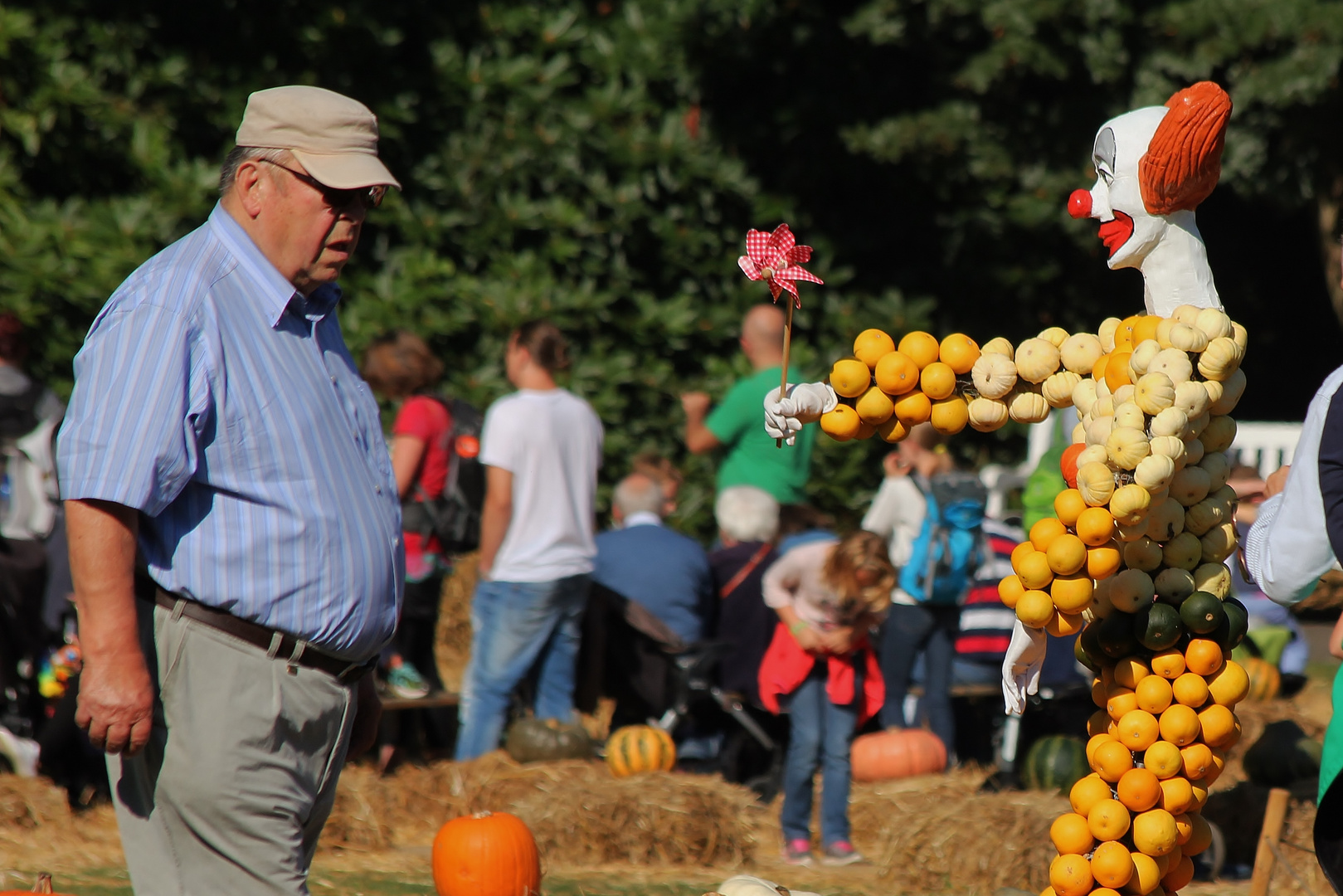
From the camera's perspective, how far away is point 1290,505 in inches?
120

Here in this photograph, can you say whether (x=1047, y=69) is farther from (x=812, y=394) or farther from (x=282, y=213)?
(x=282, y=213)

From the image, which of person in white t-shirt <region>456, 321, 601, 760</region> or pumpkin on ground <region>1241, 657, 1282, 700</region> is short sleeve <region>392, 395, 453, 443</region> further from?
pumpkin on ground <region>1241, 657, 1282, 700</region>

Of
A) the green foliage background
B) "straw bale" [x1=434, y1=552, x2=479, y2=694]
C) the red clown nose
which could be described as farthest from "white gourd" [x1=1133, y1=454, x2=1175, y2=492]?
"straw bale" [x1=434, y1=552, x2=479, y2=694]

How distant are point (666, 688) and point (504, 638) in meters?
0.90

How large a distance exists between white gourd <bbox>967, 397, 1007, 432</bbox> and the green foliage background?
6.17 metres

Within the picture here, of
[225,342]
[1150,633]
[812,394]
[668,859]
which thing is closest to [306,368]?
[225,342]

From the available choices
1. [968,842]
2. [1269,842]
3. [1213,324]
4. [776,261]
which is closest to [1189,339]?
[1213,324]

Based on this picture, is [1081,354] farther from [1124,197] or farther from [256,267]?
[256,267]

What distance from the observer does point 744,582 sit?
6.89 m

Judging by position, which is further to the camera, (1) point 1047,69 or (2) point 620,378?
(2) point 620,378

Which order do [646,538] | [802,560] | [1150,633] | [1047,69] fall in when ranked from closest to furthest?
[1150,633] → [802,560] → [646,538] → [1047,69]

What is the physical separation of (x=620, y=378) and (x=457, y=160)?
187 cm

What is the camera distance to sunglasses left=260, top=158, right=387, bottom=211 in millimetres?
2990

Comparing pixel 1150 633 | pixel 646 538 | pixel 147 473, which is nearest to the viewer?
pixel 147 473
